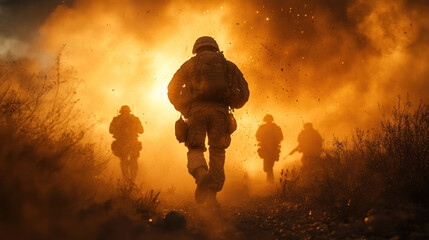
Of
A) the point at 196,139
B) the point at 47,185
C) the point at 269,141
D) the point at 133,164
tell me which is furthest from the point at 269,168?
the point at 47,185

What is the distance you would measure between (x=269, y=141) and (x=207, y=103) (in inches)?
247

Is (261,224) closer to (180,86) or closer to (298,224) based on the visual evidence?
(298,224)

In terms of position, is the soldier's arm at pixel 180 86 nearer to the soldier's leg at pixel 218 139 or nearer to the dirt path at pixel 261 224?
the soldier's leg at pixel 218 139

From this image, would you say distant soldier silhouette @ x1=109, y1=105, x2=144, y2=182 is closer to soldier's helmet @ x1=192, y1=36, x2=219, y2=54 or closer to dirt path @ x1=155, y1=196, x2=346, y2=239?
soldier's helmet @ x1=192, y1=36, x2=219, y2=54

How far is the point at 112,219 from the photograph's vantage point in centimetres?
197

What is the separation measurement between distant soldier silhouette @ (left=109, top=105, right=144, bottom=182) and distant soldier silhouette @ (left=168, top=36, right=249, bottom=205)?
4.85 metres

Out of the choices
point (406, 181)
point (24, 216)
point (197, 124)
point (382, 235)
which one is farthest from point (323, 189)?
point (24, 216)

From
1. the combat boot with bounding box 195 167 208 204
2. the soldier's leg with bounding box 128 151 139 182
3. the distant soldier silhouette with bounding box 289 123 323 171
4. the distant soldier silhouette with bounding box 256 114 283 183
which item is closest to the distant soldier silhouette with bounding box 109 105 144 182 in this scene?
the soldier's leg with bounding box 128 151 139 182

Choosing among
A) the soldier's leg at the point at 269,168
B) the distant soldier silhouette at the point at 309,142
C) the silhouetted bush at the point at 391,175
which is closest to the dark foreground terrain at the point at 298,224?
the silhouetted bush at the point at 391,175

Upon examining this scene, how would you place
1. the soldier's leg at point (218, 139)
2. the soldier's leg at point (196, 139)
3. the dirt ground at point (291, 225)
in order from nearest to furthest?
the dirt ground at point (291, 225)
the soldier's leg at point (196, 139)
the soldier's leg at point (218, 139)

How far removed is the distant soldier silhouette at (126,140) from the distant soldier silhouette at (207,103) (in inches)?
191

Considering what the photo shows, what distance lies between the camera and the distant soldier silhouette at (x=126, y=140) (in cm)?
810

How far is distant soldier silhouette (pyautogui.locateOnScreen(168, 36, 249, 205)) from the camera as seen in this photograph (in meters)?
3.65

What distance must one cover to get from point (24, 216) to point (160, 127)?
2306 cm
